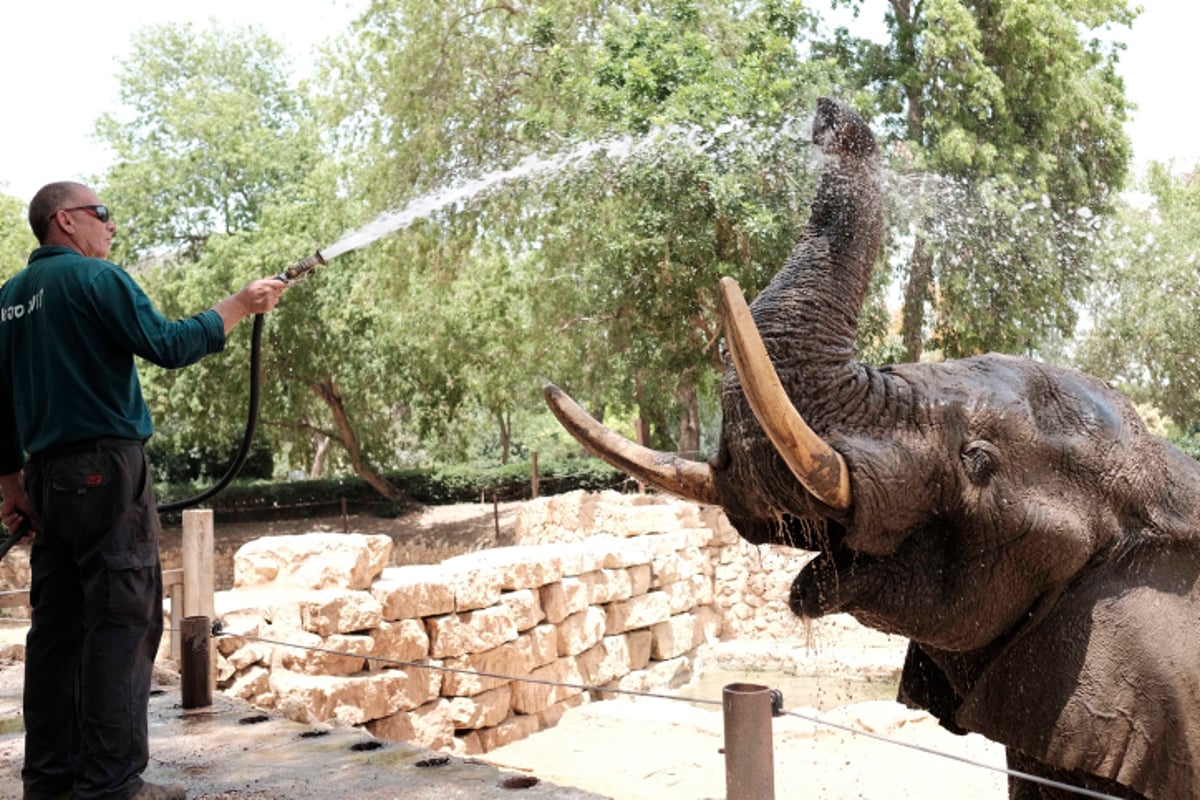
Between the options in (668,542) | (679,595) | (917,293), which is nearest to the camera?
(679,595)

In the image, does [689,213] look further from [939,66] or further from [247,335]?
[247,335]

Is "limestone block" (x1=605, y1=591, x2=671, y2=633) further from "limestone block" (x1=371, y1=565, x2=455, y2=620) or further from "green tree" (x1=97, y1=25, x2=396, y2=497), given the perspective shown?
"green tree" (x1=97, y1=25, x2=396, y2=497)

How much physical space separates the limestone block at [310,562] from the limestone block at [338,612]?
160mm

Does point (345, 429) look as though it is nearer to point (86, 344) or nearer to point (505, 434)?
point (505, 434)

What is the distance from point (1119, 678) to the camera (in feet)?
7.65

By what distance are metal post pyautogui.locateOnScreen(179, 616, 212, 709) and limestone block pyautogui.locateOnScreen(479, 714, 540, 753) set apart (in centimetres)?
523

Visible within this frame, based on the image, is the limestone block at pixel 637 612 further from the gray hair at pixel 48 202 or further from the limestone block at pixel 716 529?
the gray hair at pixel 48 202

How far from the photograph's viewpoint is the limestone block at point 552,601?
1150 cm

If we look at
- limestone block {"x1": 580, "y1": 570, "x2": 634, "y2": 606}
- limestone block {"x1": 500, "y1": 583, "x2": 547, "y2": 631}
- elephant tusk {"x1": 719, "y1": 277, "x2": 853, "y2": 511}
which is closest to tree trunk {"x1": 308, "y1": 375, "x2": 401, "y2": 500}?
limestone block {"x1": 580, "y1": 570, "x2": 634, "y2": 606}

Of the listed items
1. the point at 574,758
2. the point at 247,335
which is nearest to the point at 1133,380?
the point at 247,335

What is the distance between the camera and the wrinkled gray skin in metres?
2.31

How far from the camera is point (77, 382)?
3057 millimetres

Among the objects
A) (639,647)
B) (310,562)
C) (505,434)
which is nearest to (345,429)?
(505,434)

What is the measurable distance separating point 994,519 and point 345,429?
2245 centimetres
